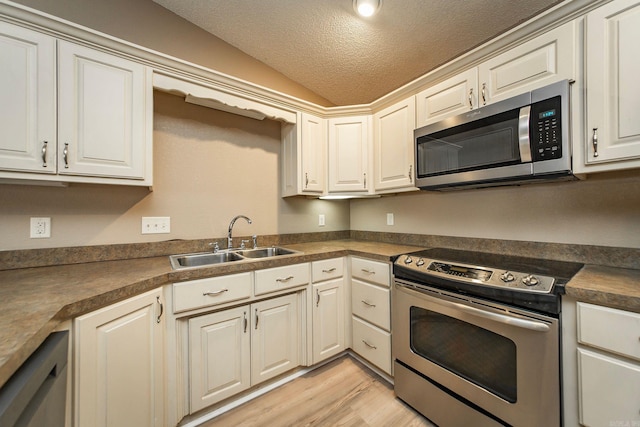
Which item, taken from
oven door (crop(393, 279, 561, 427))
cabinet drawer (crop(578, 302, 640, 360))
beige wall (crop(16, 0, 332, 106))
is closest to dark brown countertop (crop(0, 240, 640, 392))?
cabinet drawer (crop(578, 302, 640, 360))

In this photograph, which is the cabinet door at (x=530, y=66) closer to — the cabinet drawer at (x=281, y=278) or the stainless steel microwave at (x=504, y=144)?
the stainless steel microwave at (x=504, y=144)

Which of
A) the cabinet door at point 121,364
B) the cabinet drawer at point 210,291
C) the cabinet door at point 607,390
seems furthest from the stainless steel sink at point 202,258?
the cabinet door at point 607,390

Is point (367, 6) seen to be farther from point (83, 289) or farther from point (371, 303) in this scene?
point (83, 289)

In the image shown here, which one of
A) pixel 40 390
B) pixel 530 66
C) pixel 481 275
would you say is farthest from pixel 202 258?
pixel 530 66

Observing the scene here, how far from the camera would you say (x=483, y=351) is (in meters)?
1.24

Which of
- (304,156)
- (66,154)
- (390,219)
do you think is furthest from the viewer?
(390,219)

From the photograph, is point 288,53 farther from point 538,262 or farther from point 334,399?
point 334,399

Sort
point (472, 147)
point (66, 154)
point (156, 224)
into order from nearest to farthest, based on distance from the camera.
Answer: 1. point (66, 154)
2. point (472, 147)
3. point (156, 224)

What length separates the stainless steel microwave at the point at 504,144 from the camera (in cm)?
119

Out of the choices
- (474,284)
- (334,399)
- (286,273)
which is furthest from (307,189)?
(334,399)

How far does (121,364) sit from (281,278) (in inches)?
35.0

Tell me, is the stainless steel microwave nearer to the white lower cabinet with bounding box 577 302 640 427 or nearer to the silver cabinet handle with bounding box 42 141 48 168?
the white lower cabinet with bounding box 577 302 640 427

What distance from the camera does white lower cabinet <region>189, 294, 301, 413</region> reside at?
1419 millimetres

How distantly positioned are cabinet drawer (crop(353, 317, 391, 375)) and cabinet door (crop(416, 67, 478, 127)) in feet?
5.17
